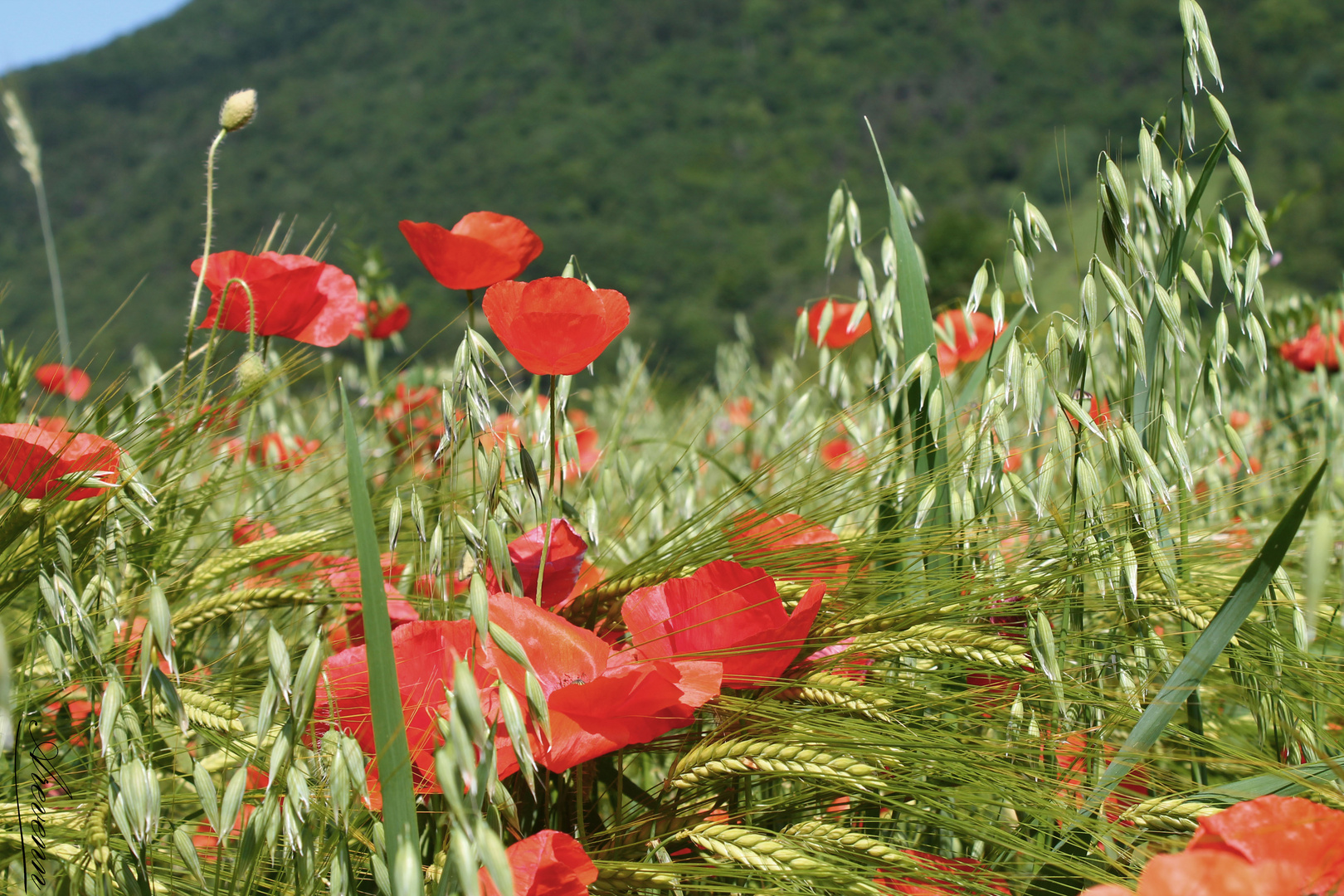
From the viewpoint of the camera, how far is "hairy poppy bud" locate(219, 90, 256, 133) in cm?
81

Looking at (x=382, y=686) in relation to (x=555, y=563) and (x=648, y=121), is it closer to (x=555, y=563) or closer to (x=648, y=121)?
(x=555, y=563)

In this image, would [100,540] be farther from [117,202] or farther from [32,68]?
[32,68]

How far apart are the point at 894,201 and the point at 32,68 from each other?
47725mm

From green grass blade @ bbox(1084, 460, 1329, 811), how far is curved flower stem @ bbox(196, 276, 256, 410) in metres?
0.68

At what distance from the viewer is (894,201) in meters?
0.83

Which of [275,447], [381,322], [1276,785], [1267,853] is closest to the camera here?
[1267,853]

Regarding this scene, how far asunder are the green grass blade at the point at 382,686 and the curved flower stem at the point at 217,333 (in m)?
0.35

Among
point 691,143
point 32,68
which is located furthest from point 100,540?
point 32,68

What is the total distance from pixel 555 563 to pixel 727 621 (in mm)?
150

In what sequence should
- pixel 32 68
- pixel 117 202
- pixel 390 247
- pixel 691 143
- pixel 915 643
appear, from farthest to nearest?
pixel 691 143 → pixel 32 68 → pixel 117 202 → pixel 390 247 → pixel 915 643

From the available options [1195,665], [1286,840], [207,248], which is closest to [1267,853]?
[1286,840]

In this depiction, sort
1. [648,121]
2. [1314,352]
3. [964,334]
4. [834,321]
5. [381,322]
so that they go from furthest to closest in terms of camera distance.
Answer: [648,121] → [381,322] → [1314,352] → [964,334] → [834,321]

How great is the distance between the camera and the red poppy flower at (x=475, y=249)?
72cm

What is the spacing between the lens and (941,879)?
1.48 ft
